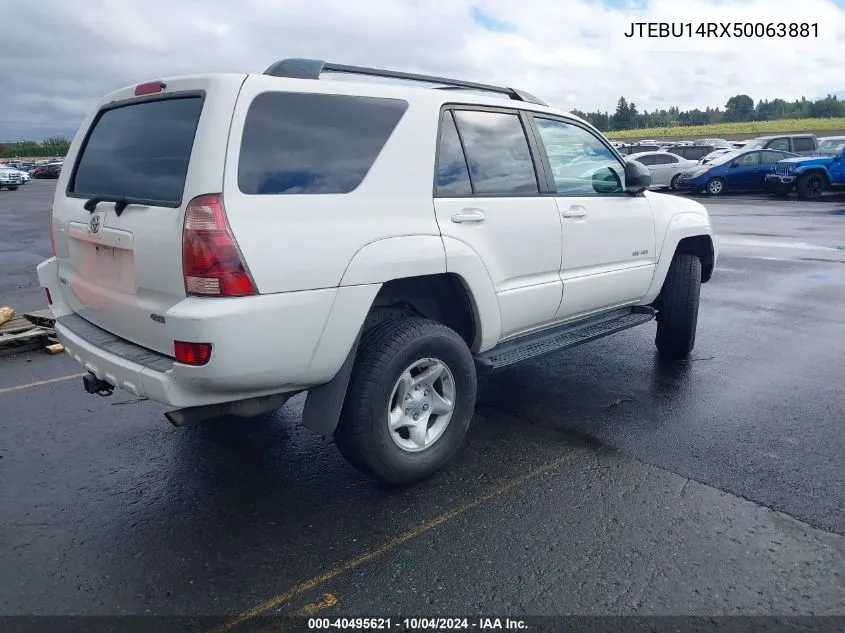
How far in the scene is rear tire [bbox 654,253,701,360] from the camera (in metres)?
5.28

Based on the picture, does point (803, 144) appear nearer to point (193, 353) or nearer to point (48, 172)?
point (193, 353)

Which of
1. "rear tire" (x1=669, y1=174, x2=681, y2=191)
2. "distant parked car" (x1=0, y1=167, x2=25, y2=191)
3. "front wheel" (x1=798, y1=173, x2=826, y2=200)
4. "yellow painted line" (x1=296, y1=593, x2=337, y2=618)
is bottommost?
"yellow painted line" (x1=296, y1=593, x2=337, y2=618)

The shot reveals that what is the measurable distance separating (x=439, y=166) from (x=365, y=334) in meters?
0.96

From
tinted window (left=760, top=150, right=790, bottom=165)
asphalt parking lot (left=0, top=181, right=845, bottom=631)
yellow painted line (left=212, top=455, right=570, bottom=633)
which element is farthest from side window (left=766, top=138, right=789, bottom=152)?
yellow painted line (left=212, top=455, right=570, bottom=633)

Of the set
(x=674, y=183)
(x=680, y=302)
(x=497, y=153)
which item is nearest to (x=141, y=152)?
(x=497, y=153)

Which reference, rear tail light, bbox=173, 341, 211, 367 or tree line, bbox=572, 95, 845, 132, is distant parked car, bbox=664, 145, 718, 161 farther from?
tree line, bbox=572, 95, 845, 132

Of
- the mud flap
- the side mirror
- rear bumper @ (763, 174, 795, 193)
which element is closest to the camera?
the mud flap

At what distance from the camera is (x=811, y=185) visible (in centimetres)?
2081

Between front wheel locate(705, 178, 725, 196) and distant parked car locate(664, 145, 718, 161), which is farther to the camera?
distant parked car locate(664, 145, 718, 161)

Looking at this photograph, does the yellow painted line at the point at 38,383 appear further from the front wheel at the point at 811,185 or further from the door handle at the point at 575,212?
the front wheel at the point at 811,185

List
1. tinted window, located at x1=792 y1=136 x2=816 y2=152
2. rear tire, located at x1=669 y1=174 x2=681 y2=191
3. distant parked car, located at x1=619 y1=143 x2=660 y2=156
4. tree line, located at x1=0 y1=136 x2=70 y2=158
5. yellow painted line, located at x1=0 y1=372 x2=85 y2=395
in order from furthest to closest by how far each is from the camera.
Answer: tree line, located at x1=0 y1=136 x2=70 y2=158 < distant parked car, located at x1=619 y1=143 x2=660 y2=156 < tinted window, located at x1=792 y1=136 x2=816 y2=152 < rear tire, located at x1=669 y1=174 x2=681 y2=191 < yellow painted line, located at x1=0 y1=372 x2=85 y2=395

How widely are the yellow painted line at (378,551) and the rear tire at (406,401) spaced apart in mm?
296

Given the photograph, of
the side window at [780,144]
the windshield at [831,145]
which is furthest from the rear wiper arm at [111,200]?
the windshield at [831,145]

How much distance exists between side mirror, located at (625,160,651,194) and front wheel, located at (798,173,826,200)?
62.9ft
